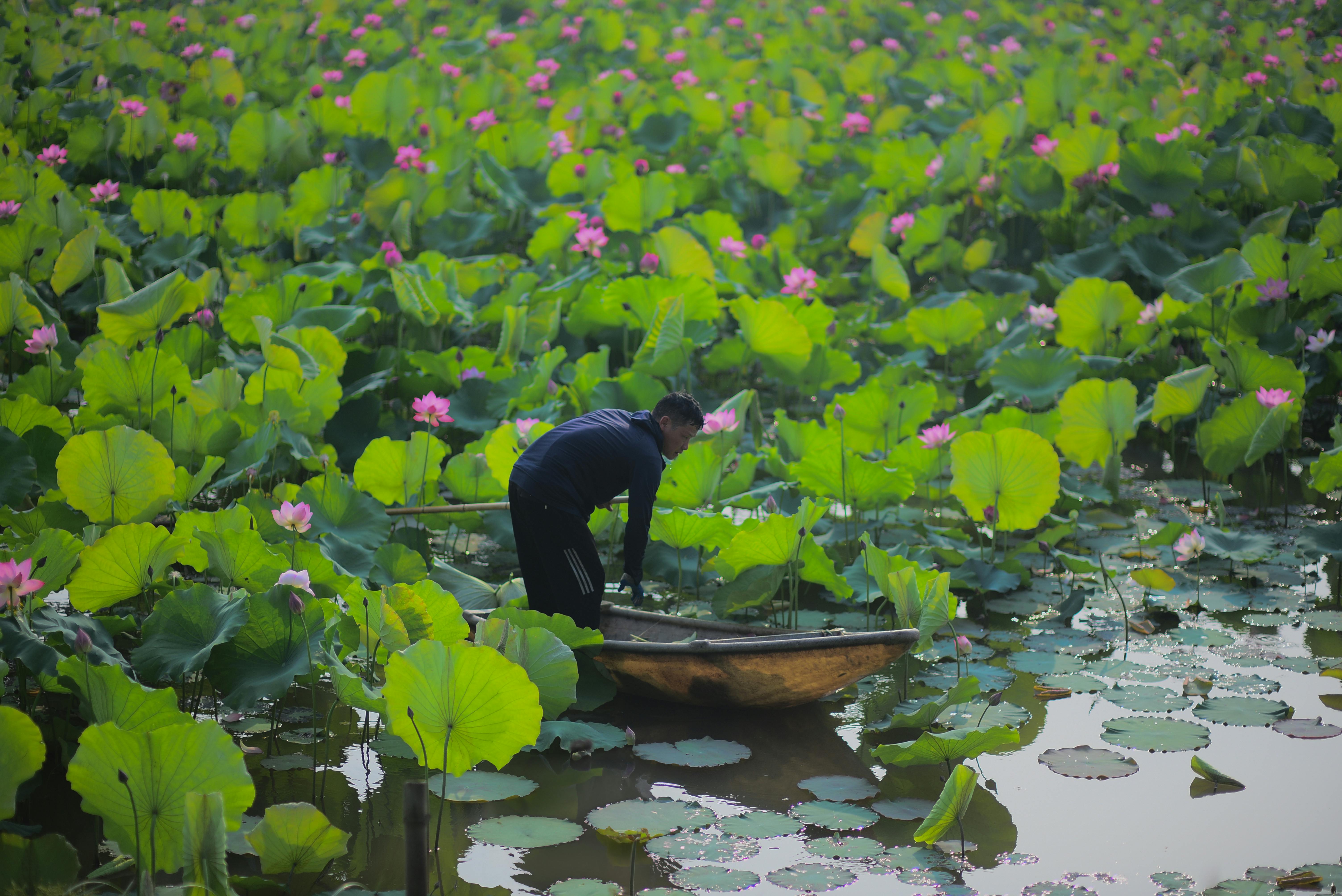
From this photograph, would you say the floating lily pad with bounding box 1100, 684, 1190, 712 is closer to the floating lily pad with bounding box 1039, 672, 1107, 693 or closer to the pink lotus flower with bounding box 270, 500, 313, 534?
the floating lily pad with bounding box 1039, 672, 1107, 693

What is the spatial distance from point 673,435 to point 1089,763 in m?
1.43

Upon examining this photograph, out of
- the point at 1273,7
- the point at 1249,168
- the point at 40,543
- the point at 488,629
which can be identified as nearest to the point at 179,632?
the point at 40,543

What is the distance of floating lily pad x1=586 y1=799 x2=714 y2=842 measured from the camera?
7.60 ft

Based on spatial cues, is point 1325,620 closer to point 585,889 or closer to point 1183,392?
point 1183,392

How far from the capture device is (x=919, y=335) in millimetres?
5602

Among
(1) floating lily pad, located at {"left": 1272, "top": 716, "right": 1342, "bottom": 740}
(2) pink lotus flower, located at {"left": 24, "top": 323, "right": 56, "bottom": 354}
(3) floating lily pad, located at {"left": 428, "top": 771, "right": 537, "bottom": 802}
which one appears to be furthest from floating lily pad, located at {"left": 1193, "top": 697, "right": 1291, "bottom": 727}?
(2) pink lotus flower, located at {"left": 24, "top": 323, "right": 56, "bottom": 354}

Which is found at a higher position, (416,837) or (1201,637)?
(416,837)

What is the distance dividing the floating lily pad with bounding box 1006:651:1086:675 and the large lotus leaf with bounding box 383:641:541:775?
173cm

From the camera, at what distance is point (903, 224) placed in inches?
255

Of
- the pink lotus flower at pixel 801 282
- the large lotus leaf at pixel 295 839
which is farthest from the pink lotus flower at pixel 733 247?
the large lotus leaf at pixel 295 839

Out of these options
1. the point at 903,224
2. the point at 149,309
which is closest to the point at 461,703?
the point at 149,309

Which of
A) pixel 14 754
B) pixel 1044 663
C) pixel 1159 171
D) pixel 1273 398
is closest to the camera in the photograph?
pixel 14 754

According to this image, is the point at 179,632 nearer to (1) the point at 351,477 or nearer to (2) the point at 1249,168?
(1) the point at 351,477

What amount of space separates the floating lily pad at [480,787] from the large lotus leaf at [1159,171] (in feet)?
17.4
